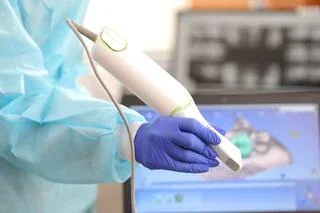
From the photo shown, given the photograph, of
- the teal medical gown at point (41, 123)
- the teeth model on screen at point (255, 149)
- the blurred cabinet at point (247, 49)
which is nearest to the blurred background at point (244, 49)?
the blurred cabinet at point (247, 49)

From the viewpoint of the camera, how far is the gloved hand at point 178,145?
52cm

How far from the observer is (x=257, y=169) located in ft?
2.72

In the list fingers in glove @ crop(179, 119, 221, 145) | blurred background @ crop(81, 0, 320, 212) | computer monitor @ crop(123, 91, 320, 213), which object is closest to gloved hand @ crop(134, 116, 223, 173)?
fingers in glove @ crop(179, 119, 221, 145)

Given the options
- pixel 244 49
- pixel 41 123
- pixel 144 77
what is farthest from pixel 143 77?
pixel 244 49

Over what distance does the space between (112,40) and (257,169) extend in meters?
0.37

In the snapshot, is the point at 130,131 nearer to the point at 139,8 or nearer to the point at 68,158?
the point at 68,158

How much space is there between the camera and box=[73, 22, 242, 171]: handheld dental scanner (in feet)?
1.77

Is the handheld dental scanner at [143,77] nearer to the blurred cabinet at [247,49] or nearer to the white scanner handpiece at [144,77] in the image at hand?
the white scanner handpiece at [144,77]

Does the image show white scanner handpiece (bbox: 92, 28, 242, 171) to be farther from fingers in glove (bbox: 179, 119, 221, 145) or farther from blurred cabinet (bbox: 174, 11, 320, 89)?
blurred cabinet (bbox: 174, 11, 320, 89)

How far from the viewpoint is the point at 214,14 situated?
118cm

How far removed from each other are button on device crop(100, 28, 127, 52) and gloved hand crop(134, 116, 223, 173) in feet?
0.25

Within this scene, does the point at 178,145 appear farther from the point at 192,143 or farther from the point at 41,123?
the point at 41,123

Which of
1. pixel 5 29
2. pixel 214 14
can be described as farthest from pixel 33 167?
pixel 214 14

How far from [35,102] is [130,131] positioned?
101 mm
